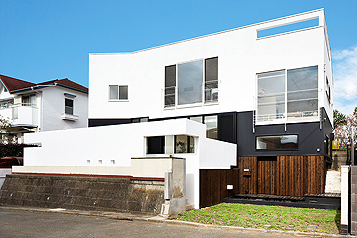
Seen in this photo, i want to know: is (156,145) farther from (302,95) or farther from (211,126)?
(302,95)

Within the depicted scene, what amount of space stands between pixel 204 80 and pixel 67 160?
25.9 ft

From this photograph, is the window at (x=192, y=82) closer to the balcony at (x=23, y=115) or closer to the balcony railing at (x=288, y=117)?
the balcony railing at (x=288, y=117)

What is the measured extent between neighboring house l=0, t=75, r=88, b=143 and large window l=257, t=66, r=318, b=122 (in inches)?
673

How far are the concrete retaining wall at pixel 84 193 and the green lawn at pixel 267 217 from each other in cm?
143

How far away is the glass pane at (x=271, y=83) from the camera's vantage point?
1516 centimetres

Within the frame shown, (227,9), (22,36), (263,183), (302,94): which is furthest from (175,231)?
(22,36)

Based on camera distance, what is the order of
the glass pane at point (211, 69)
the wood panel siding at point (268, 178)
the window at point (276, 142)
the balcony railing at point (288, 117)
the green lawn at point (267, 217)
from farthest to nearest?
the glass pane at point (211, 69) → the window at point (276, 142) → the balcony railing at point (288, 117) → the wood panel siding at point (268, 178) → the green lawn at point (267, 217)

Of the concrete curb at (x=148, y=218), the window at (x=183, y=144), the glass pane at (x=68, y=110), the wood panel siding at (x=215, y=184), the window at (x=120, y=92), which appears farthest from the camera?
the glass pane at (x=68, y=110)

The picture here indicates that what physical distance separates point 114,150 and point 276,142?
7.50 meters

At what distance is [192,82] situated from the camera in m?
17.3

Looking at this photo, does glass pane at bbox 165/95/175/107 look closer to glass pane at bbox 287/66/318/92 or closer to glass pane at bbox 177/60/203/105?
glass pane at bbox 177/60/203/105

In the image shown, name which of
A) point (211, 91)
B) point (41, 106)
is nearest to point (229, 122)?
point (211, 91)

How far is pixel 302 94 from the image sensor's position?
576 inches

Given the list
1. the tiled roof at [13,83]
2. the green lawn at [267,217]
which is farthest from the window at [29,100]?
the green lawn at [267,217]
